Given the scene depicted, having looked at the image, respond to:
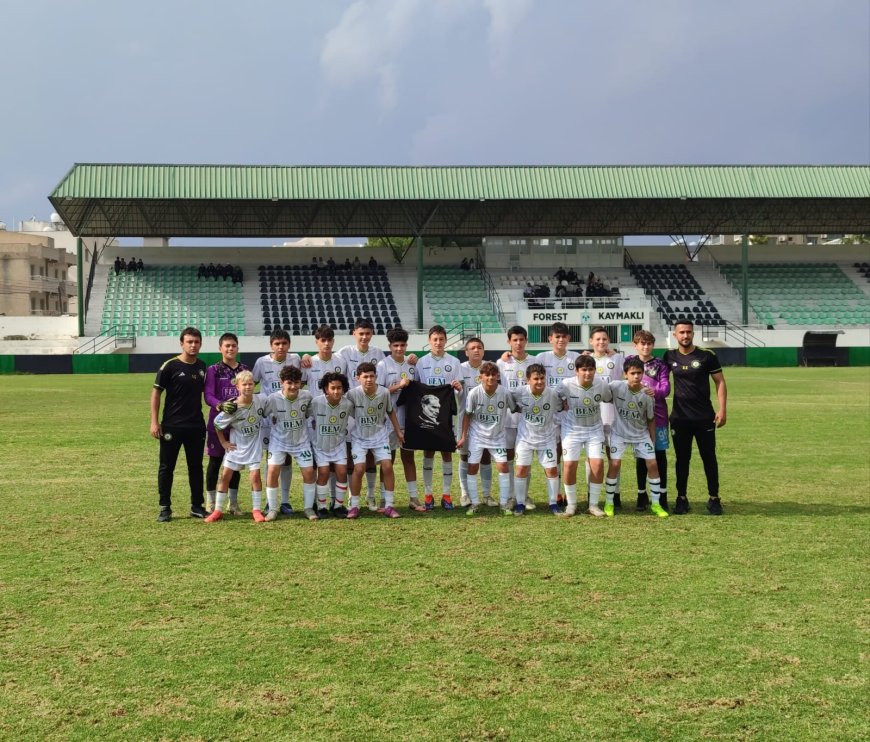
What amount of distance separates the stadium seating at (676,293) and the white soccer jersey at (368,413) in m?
39.0

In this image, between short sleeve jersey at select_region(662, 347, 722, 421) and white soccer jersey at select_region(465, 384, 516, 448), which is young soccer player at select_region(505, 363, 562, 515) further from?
short sleeve jersey at select_region(662, 347, 722, 421)

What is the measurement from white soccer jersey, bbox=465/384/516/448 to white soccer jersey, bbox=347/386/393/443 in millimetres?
921

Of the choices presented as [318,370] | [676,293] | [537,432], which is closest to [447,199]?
[676,293]

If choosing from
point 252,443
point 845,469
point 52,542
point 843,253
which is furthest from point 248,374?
point 843,253

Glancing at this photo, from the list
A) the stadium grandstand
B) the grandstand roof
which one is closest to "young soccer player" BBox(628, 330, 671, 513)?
the stadium grandstand

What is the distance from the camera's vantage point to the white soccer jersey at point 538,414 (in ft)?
29.3

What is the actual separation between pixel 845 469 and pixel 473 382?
211 inches

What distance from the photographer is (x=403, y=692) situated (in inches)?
168

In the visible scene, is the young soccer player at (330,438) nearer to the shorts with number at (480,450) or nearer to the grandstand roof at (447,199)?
the shorts with number at (480,450)

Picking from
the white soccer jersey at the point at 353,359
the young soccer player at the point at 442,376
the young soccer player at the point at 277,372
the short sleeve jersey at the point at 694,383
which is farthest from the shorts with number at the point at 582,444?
the young soccer player at the point at 277,372

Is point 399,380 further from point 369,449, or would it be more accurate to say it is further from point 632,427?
point 632,427

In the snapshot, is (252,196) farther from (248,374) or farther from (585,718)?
(585,718)

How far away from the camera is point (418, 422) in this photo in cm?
927

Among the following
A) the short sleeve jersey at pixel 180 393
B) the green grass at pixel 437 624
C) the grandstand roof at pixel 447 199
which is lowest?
the green grass at pixel 437 624
